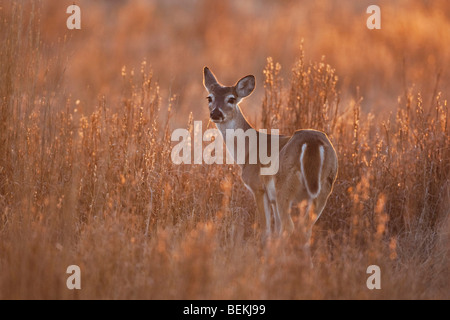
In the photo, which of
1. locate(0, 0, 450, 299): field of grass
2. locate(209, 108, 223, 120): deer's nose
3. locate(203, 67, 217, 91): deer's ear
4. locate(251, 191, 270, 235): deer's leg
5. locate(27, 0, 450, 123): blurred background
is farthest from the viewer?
locate(27, 0, 450, 123): blurred background

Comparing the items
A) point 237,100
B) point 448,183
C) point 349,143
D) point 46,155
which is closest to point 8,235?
point 46,155

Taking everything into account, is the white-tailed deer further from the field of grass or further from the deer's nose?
the field of grass

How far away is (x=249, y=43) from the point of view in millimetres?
16750

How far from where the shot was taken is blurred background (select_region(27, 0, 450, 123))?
12812mm

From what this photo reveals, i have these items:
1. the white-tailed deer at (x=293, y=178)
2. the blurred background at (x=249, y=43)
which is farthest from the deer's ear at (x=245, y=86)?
the blurred background at (x=249, y=43)

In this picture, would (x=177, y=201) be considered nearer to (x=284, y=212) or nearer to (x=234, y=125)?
(x=234, y=125)

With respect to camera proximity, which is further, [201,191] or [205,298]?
[201,191]

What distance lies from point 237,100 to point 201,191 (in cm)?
113

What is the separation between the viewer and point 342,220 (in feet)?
20.9

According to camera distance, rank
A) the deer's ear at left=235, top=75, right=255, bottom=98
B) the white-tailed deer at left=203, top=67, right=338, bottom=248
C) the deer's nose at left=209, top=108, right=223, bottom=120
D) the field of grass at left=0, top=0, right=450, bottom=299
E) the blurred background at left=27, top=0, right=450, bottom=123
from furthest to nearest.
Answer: the blurred background at left=27, top=0, right=450, bottom=123 → the deer's ear at left=235, top=75, right=255, bottom=98 → the deer's nose at left=209, top=108, right=223, bottom=120 → the white-tailed deer at left=203, top=67, right=338, bottom=248 → the field of grass at left=0, top=0, right=450, bottom=299

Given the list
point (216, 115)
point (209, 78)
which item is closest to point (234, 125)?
point (216, 115)

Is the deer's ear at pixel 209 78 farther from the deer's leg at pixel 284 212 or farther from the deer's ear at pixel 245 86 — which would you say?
the deer's leg at pixel 284 212

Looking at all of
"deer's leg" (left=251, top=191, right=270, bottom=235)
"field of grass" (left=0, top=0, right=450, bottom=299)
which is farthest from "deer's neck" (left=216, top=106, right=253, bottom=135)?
"deer's leg" (left=251, top=191, right=270, bottom=235)
